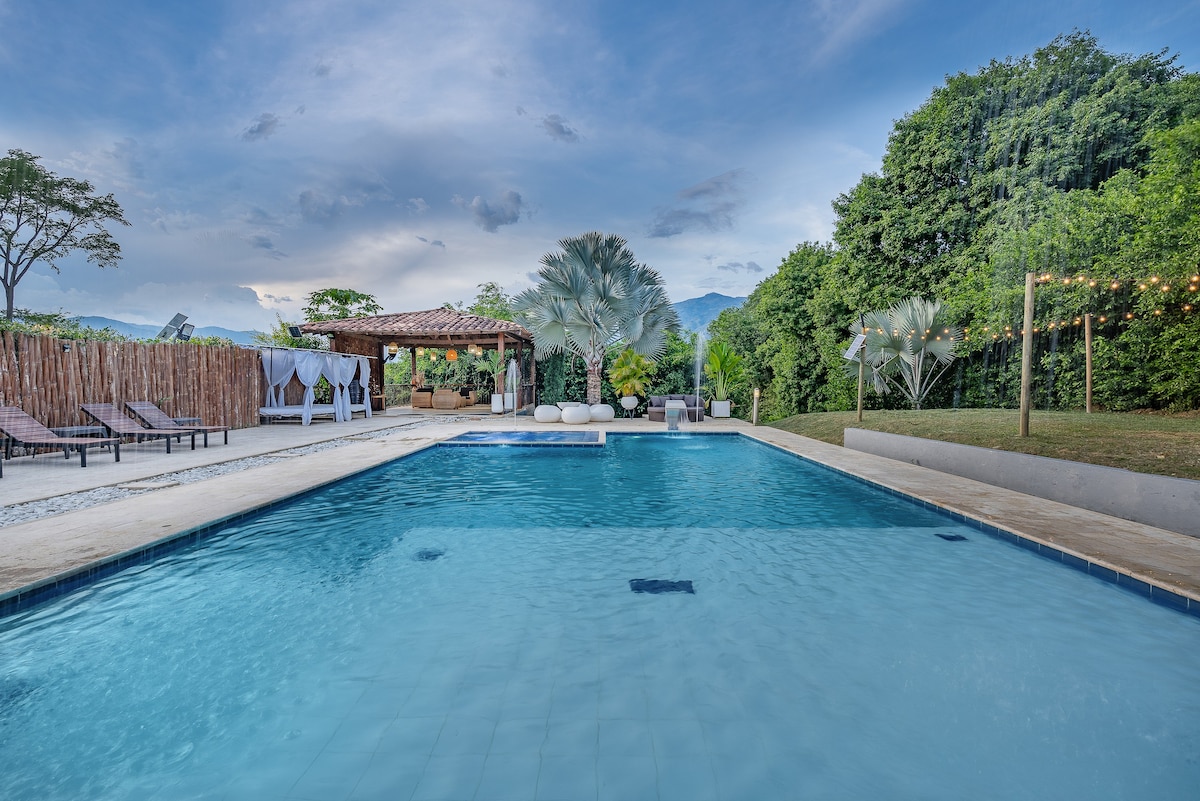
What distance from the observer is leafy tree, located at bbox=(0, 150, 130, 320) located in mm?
21156

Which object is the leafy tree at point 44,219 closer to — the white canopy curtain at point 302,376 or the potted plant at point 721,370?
the white canopy curtain at point 302,376

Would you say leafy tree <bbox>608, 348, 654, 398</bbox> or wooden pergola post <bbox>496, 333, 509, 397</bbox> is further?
wooden pergola post <bbox>496, 333, 509, 397</bbox>

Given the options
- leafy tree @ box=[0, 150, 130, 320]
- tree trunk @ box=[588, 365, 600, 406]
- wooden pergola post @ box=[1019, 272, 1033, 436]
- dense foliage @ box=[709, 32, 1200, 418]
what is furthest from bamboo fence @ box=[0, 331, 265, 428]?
leafy tree @ box=[0, 150, 130, 320]

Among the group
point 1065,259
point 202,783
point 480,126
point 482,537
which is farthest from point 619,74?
point 202,783

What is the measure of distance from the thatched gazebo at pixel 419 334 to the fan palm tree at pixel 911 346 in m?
9.79

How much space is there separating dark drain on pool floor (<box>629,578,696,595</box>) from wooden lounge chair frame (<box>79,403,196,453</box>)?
318 inches

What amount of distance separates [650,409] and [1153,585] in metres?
11.7

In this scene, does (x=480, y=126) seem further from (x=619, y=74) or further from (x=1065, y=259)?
(x=1065, y=259)

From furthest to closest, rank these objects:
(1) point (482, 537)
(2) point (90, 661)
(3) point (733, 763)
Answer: (1) point (482, 537) < (2) point (90, 661) < (3) point (733, 763)

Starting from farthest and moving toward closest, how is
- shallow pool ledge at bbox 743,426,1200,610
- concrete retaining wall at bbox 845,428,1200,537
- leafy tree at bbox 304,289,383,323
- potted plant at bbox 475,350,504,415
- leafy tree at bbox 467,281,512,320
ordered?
leafy tree at bbox 467,281,512,320 → leafy tree at bbox 304,289,383,323 → potted plant at bbox 475,350,504,415 → concrete retaining wall at bbox 845,428,1200,537 → shallow pool ledge at bbox 743,426,1200,610

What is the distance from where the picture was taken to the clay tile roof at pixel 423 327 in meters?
16.1

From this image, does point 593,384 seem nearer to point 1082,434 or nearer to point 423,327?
point 423,327

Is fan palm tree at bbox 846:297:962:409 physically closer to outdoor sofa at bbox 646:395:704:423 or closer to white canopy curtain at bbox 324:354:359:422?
outdoor sofa at bbox 646:395:704:423

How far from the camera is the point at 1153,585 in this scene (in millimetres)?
3066
